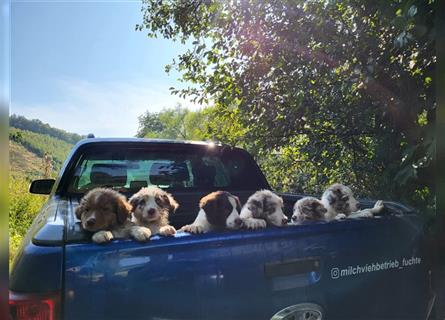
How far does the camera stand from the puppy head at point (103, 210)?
243cm

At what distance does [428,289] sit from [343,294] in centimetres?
77

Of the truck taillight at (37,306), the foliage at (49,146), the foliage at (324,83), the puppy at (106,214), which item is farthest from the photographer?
the foliage at (49,146)

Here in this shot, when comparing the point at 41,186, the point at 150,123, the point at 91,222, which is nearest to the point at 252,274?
the point at 91,222

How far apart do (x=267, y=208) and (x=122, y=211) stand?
1.04 metres

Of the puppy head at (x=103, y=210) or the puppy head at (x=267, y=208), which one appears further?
the puppy head at (x=267, y=208)

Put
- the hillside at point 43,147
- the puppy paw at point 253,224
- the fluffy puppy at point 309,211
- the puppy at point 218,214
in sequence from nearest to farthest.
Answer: the puppy paw at point 253,224 → the puppy at point 218,214 → the fluffy puppy at point 309,211 → the hillside at point 43,147

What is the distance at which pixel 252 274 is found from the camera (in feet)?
6.82

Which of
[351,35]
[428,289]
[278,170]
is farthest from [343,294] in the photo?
[278,170]

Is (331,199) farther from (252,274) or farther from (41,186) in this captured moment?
(41,186)

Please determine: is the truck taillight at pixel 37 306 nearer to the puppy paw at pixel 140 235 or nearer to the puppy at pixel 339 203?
the puppy paw at pixel 140 235

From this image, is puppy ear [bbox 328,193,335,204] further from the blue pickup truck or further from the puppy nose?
the puppy nose

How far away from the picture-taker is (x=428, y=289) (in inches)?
107

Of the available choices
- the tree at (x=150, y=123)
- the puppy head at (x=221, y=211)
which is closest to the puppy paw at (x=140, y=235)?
the puppy head at (x=221, y=211)

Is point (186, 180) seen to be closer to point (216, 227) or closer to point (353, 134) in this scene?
point (216, 227)
